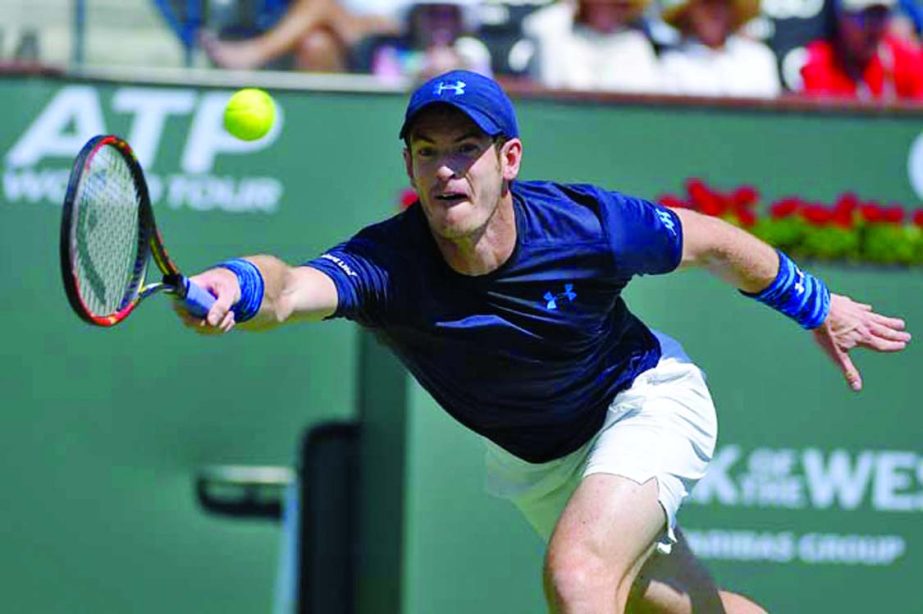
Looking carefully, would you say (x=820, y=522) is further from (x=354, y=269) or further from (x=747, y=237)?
(x=354, y=269)

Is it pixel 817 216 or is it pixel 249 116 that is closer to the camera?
pixel 249 116

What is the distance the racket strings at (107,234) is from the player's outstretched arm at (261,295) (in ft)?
0.64

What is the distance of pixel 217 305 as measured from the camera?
430 cm

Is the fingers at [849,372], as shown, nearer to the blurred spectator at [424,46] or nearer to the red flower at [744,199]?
the red flower at [744,199]

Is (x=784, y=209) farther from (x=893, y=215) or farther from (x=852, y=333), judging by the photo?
(x=852, y=333)

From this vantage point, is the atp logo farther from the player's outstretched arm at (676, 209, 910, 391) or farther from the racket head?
the racket head

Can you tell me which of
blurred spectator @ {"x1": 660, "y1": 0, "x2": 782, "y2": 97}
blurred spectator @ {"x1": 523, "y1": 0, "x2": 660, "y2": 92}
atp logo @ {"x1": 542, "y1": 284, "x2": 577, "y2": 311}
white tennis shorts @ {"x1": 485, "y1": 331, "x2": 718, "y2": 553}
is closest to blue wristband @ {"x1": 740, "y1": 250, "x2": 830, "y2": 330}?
white tennis shorts @ {"x1": 485, "y1": 331, "x2": 718, "y2": 553}

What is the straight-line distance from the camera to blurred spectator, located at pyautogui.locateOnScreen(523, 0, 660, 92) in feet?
29.6

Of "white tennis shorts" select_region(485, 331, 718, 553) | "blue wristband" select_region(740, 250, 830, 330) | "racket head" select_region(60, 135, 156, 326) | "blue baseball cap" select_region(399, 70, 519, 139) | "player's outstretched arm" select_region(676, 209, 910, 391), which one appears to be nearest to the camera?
"racket head" select_region(60, 135, 156, 326)

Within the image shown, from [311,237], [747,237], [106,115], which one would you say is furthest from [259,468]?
[747,237]

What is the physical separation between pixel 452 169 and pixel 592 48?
4.27 m

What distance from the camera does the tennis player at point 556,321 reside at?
16.2 ft

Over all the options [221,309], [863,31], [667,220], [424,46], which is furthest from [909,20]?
[221,309]

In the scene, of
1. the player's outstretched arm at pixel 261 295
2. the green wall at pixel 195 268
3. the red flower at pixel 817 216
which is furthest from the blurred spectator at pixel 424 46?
the player's outstretched arm at pixel 261 295
